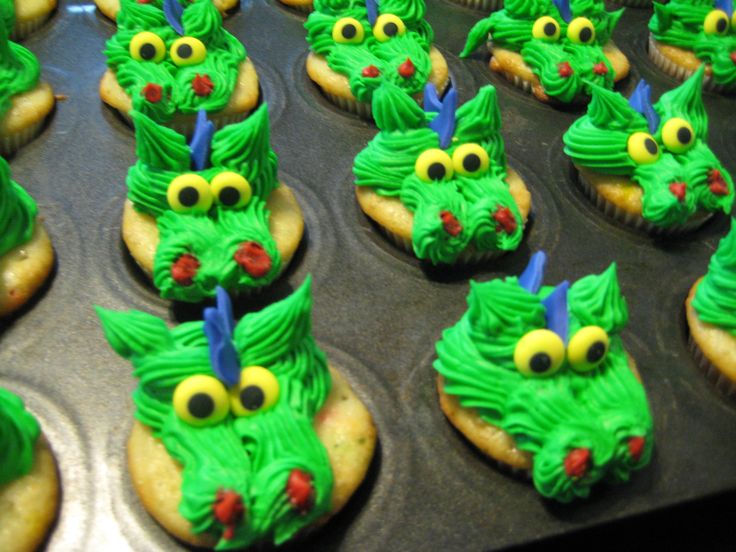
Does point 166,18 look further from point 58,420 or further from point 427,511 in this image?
point 427,511

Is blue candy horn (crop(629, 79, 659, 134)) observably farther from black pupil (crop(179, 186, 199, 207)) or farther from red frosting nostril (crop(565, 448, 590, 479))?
black pupil (crop(179, 186, 199, 207))

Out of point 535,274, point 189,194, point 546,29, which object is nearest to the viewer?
point 535,274

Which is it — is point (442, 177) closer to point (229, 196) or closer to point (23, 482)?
point (229, 196)

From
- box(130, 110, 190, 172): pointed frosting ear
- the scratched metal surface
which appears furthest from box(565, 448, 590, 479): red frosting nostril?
box(130, 110, 190, 172): pointed frosting ear

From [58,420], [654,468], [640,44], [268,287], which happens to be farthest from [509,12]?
[58,420]

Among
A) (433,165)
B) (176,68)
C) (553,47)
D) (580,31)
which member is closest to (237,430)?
(433,165)
